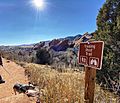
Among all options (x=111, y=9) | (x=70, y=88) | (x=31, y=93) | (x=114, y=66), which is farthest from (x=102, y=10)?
(x=70, y=88)

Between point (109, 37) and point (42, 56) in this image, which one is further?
point (42, 56)

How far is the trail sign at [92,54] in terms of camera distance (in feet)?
11.6

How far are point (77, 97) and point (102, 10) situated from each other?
A: 29.7ft

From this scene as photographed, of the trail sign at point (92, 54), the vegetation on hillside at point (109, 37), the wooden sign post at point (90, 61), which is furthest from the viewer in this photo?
the vegetation on hillside at point (109, 37)

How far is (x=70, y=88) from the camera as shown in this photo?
15.2 feet

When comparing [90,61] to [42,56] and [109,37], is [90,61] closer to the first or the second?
[109,37]

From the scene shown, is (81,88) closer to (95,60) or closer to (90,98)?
(90,98)

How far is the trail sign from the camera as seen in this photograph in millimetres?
3534

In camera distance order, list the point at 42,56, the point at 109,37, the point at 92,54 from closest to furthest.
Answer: the point at 92,54, the point at 109,37, the point at 42,56

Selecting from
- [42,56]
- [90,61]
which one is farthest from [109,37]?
[42,56]

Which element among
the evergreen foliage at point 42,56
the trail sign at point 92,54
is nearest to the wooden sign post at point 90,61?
the trail sign at point 92,54

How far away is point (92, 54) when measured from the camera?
376 centimetres

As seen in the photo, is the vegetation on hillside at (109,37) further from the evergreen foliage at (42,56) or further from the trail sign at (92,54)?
the evergreen foliage at (42,56)

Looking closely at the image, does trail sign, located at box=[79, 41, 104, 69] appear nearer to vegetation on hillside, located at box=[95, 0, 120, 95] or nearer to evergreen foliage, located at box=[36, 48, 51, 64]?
vegetation on hillside, located at box=[95, 0, 120, 95]
